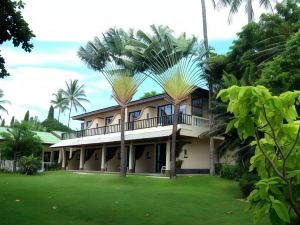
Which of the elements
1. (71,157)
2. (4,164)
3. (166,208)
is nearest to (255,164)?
(166,208)

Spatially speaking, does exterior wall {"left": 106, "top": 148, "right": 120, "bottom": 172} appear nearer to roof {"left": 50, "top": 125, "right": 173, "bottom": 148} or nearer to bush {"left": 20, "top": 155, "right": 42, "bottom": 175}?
roof {"left": 50, "top": 125, "right": 173, "bottom": 148}

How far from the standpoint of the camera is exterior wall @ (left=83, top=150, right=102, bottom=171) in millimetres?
39250

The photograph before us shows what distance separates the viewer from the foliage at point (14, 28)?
10641mm

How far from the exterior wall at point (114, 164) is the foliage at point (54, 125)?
33712mm

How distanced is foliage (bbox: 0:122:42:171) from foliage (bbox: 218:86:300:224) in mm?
32230

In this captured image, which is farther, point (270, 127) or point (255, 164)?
point (255, 164)

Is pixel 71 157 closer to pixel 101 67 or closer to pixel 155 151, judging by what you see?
pixel 155 151

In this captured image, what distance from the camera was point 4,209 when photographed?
11492 mm

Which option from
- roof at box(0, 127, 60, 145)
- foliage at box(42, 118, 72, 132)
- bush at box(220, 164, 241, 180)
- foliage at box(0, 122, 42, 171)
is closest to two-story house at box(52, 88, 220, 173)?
bush at box(220, 164, 241, 180)

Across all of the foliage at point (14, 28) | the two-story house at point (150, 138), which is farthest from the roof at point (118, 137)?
the foliage at point (14, 28)

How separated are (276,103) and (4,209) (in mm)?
9969

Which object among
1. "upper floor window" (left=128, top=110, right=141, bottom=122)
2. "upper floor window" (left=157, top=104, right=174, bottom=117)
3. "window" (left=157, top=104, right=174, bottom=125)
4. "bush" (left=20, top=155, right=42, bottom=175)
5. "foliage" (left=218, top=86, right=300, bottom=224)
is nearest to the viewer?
"foliage" (left=218, top=86, right=300, bottom=224)

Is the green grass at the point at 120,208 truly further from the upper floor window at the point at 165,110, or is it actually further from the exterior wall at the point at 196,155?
the upper floor window at the point at 165,110

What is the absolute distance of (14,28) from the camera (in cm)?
1082
